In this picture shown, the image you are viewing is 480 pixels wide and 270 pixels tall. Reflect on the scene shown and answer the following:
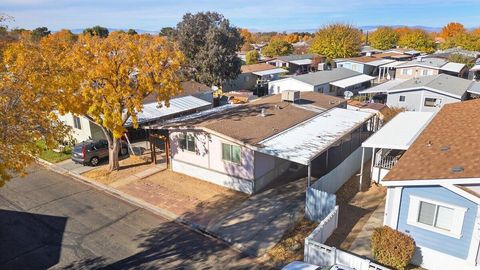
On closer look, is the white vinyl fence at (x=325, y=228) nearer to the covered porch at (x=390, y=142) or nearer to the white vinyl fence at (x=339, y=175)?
the white vinyl fence at (x=339, y=175)

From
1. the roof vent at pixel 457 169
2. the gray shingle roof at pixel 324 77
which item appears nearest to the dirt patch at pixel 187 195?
the roof vent at pixel 457 169

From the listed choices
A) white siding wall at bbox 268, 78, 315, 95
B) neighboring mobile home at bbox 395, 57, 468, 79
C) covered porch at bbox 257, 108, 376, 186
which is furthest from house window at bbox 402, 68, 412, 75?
covered porch at bbox 257, 108, 376, 186

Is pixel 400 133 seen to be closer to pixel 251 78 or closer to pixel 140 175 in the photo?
pixel 140 175

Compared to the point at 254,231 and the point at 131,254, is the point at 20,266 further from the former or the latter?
the point at 254,231

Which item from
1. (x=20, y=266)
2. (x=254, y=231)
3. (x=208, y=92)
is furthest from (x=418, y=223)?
(x=208, y=92)

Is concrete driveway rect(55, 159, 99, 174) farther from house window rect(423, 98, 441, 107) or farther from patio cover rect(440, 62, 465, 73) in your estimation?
patio cover rect(440, 62, 465, 73)

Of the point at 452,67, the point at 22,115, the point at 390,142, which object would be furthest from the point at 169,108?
the point at 452,67
